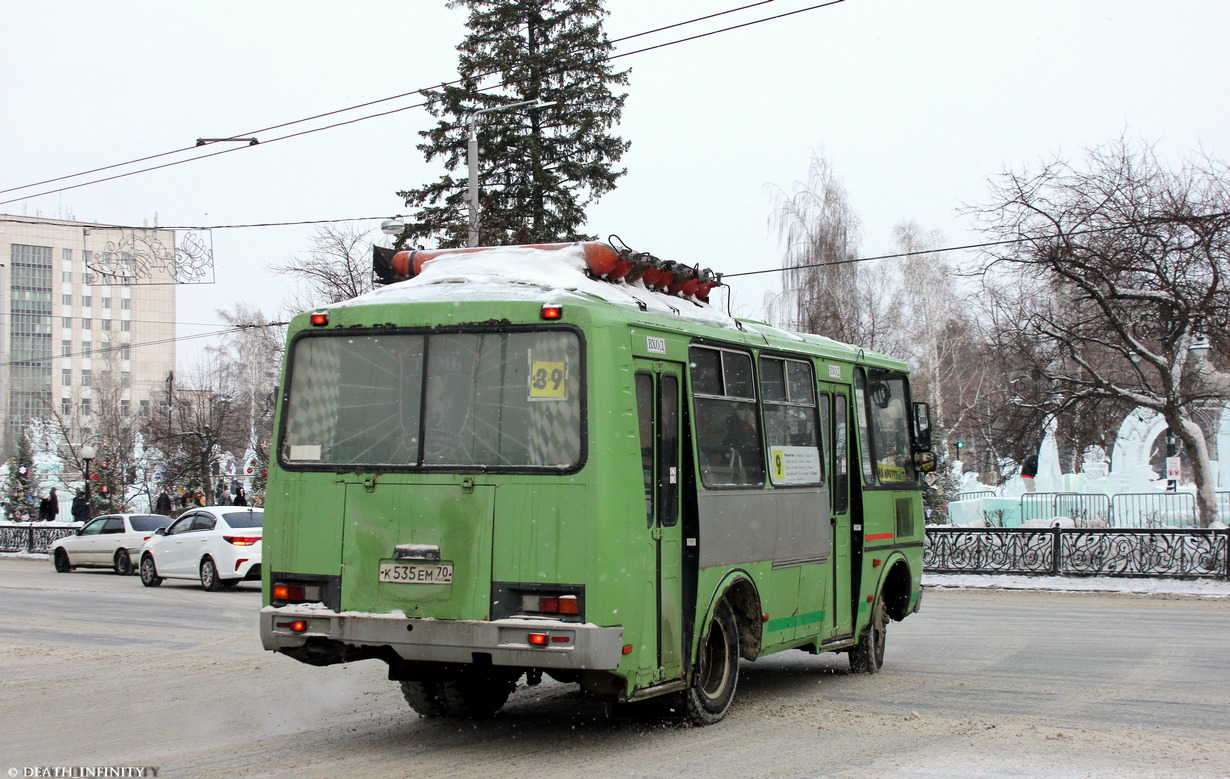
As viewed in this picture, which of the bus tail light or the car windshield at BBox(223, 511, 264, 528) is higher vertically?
the car windshield at BBox(223, 511, 264, 528)

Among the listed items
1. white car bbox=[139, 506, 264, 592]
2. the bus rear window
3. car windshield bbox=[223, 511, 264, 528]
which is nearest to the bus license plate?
the bus rear window

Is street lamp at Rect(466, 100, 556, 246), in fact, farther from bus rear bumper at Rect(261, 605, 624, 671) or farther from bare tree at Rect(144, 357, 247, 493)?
bare tree at Rect(144, 357, 247, 493)

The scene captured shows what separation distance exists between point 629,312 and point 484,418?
115 centimetres

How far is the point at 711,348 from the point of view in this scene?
360 inches

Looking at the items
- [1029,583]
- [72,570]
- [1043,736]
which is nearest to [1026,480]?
[1029,583]

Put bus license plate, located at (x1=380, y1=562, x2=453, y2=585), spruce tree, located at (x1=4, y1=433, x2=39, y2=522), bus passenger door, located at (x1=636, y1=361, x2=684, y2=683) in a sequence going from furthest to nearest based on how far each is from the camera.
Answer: spruce tree, located at (x1=4, y1=433, x2=39, y2=522)
bus passenger door, located at (x1=636, y1=361, x2=684, y2=683)
bus license plate, located at (x1=380, y1=562, x2=453, y2=585)

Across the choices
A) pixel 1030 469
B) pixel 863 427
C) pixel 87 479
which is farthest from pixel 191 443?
pixel 863 427

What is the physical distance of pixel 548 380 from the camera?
7891 mm

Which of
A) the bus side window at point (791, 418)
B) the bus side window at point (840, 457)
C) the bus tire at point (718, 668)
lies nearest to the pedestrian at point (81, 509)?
the bus side window at point (840, 457)

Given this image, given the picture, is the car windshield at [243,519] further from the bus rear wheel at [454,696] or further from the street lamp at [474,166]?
the bus rear wheel at [454,696]

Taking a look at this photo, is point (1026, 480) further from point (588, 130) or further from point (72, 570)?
point (72, 570)

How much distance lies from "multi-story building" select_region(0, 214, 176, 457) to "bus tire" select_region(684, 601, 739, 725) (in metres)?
56.9

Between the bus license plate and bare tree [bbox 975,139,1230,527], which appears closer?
the bus license plate

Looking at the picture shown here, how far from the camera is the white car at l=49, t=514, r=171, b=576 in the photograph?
29.7 meters
